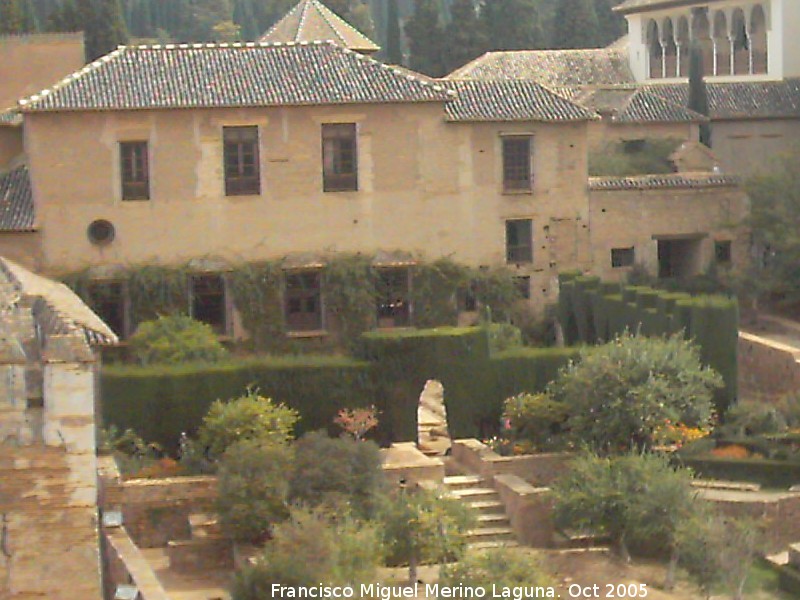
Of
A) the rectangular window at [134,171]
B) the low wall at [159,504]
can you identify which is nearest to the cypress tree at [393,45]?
the rectangular window at [134,171]

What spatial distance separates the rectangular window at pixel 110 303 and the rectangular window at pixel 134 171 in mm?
1719

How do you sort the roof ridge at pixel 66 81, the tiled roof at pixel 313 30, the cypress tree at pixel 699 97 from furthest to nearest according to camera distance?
the tiled roof at pixel 313 30 → the cypress tree at pixel 699 97 → the roof ridge at pixel 66 81

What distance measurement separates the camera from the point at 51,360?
17.0 meters

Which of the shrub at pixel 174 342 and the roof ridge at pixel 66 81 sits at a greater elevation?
the roof ridge at pixel 66 81

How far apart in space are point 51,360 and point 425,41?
4965 cm

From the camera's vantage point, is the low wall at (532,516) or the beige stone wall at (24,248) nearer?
the low wall at (532,516)

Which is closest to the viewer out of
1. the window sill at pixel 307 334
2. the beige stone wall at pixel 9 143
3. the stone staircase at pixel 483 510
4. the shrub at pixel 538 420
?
the stone staircase at pixel 483 510

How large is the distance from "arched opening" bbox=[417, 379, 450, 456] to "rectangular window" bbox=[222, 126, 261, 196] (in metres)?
5.74

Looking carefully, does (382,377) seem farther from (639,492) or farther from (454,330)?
(639,492)

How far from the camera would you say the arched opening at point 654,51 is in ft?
184

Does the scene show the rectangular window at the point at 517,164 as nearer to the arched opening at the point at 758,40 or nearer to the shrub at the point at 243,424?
the shrub at the point at 243,424

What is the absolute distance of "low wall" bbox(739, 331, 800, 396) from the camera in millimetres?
28516

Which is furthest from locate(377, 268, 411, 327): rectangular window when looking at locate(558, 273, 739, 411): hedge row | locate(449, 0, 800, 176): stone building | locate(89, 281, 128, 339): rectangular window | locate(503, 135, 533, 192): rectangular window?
locate(449, 0, 800, 176): stone building

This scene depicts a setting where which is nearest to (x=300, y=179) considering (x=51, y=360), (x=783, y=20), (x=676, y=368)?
(x=676, y=368)
